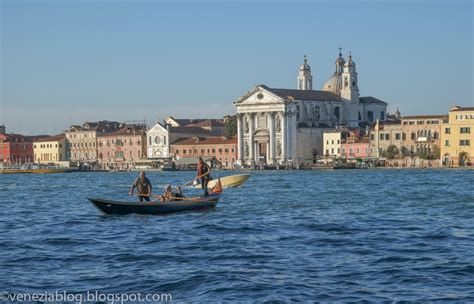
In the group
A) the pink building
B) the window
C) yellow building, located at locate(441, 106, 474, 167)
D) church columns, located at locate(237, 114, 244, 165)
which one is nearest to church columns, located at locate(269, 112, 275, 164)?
church columns, located at locate(237, 114, 244, 165)

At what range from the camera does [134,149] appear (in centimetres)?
11456

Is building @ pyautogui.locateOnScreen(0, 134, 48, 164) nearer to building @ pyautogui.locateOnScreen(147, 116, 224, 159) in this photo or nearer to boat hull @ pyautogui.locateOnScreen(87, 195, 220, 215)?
building @ pyautogui.locateOnScreen(147, 116, 224, 159)

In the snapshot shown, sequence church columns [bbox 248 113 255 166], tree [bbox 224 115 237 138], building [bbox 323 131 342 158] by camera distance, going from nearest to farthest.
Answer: building [bbox 323 131 342 158] < church columns [bbox 248 113 255 166] < tree [bbox 224 115 237 138]

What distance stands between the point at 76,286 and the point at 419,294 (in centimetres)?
469

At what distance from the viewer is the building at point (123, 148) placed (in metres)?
114

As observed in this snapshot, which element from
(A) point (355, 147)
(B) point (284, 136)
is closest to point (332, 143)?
(A) point (355, 147)

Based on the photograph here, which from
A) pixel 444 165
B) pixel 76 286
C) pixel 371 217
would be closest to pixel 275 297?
pixel 76 286

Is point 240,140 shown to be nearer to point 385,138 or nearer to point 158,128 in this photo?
point 158,128

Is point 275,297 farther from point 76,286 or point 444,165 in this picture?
point 444,165

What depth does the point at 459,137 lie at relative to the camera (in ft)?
278

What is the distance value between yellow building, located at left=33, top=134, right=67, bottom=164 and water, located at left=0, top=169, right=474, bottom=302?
95.2m

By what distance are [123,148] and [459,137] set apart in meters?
44.2

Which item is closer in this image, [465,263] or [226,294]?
[226,294]

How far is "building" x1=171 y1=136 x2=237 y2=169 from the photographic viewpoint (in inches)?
4097
